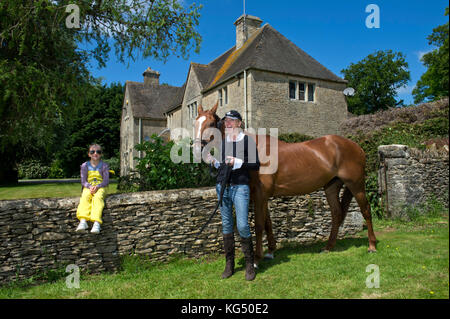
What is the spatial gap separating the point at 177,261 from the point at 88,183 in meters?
2.01

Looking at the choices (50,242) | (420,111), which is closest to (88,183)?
(50,242)

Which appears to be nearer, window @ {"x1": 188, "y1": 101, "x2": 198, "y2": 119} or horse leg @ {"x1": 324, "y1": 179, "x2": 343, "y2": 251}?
horse leg @ {"x1": 324, "y1": 179, "x2": 343, "y2": 251}

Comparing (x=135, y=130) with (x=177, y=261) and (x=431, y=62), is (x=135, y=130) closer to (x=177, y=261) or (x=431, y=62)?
(x=177, y=261)

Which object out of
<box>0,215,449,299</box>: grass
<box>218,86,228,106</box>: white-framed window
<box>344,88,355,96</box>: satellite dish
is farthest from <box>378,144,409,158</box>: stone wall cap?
<box>218,86,228,106</box>: white-framed window

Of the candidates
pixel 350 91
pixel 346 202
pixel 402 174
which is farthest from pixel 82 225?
pixel 350 91

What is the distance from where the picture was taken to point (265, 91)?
71.6ft

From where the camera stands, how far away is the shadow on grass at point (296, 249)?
5.16 m

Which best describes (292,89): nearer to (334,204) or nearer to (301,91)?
(301,91)

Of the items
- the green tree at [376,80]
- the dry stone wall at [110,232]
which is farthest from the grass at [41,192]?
the green tree at [376,80]

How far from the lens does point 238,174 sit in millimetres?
4344

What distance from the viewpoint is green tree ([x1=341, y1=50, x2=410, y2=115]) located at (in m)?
38.8

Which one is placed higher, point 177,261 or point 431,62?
point 431,62

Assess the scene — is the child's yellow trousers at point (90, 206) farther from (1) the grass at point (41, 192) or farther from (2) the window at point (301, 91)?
(2) the window at point (301, 91)

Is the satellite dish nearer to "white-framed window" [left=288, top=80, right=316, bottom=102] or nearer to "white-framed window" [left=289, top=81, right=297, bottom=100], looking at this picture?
"white-framed window" [left=288, top=80, right=316, bottom=102]
